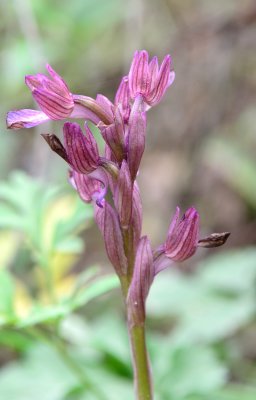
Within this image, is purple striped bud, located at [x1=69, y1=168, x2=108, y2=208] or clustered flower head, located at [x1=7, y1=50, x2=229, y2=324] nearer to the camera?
clustered flower head, located at [x1=7, y1=50, x2=229, y2=324]

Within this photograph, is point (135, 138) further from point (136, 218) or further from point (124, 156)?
point (136, 218)

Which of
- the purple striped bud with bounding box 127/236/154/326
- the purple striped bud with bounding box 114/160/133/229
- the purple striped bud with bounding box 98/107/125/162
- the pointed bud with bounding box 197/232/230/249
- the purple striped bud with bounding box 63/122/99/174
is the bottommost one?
the purple striped bud with bounding box 127/236/154/326

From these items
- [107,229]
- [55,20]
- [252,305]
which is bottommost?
[107,229]

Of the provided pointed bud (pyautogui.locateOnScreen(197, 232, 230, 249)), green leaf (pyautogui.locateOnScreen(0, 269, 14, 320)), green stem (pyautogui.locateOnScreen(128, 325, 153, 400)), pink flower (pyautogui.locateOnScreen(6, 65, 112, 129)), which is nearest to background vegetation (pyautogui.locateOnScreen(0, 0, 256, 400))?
green leaf (pyautogui.locateOnScreen(0, 269, 14, 320))

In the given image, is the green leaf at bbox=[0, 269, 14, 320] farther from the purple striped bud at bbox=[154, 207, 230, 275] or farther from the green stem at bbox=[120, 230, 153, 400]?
the purple striped bud at bbox=[154, 207, 230, 275]

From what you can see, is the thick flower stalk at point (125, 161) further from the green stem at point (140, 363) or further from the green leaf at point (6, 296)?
the green leaf at point (6, 296)

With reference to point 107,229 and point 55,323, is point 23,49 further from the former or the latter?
point 107,229

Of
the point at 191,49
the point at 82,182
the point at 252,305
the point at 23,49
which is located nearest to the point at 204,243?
the point at 82,182

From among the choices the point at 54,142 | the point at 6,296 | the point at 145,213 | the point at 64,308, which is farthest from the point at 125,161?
the point at 145,213
